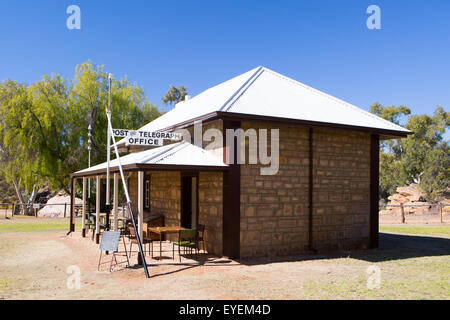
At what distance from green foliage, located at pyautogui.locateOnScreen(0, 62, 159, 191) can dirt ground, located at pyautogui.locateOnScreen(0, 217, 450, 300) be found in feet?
48.1

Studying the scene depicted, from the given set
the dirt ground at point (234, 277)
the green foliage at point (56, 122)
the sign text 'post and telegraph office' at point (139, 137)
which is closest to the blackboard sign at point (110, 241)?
the dirt ground at point (234, 277)

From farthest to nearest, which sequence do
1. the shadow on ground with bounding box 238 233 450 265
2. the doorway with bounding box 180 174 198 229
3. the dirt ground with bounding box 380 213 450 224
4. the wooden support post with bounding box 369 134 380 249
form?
the dirt ground with bounding box 380 213 450 224 → the wooden support post with bounding box 369 134 380 249 → the doorway with bounding box 180 174 198 229 → the shadow on ground with bounding box 238 233 450 265

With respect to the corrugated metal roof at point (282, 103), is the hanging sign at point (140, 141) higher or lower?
lower

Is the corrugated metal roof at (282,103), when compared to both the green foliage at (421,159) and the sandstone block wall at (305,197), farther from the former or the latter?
the green foliage at (421,159)

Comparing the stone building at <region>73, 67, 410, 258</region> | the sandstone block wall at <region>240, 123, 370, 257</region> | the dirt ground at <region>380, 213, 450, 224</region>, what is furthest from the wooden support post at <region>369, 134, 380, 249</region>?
the dirt ground at <region>380, 213, 450, 224</region>

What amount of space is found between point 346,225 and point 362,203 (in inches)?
38.9

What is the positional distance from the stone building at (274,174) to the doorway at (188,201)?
32 millimetres

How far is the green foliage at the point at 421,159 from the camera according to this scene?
108ft

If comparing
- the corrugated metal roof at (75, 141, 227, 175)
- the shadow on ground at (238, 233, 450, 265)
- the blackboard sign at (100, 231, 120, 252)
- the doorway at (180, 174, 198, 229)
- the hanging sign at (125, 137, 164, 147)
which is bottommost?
the shadow on ground at (238, 233, 450, 265)

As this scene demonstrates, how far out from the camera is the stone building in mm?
9953

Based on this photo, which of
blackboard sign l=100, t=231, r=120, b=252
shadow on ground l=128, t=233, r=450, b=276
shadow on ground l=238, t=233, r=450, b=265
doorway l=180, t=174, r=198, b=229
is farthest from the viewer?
doorway l=180, t=174, r=198, b=229

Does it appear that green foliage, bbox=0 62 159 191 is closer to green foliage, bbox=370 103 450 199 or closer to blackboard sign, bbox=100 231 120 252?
blackboard sign, bbox=100 231 120 252

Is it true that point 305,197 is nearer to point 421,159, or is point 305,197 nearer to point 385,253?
point 385,253

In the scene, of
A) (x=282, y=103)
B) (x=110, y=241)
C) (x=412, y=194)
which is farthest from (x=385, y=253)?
(x=412, y=194)
